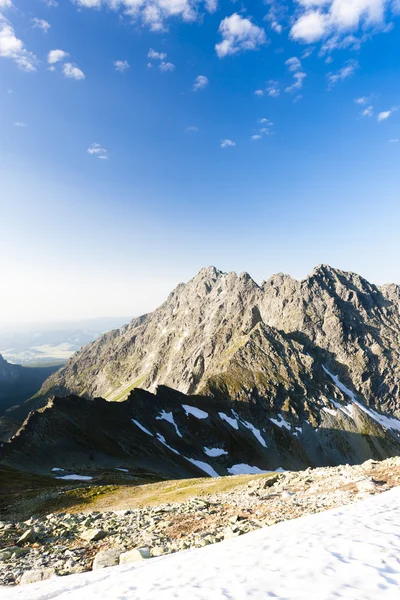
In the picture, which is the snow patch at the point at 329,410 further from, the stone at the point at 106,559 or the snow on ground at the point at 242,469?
the stone at the point at 106,559

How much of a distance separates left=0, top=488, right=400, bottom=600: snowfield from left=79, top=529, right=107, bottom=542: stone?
5967mm

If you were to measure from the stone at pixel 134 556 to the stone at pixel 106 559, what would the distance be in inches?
16.9

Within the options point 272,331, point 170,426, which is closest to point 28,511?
point 170,426

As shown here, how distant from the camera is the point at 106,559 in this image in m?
13.4

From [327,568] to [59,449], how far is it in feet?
258

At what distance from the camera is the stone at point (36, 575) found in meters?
12.0

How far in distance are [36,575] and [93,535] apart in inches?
219

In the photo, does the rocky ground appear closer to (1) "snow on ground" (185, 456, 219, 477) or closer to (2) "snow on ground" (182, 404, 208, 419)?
(1) "snow on ground" (185, 456, 219, 477)

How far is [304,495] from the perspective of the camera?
888 inches

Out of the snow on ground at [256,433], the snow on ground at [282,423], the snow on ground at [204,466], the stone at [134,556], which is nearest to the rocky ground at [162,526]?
the stone at [134,556]

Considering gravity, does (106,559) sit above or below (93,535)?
above

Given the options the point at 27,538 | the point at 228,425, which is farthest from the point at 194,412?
the point at 27,538

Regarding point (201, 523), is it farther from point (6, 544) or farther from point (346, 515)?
point (6, 544)

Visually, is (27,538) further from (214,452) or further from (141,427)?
(214,452)
